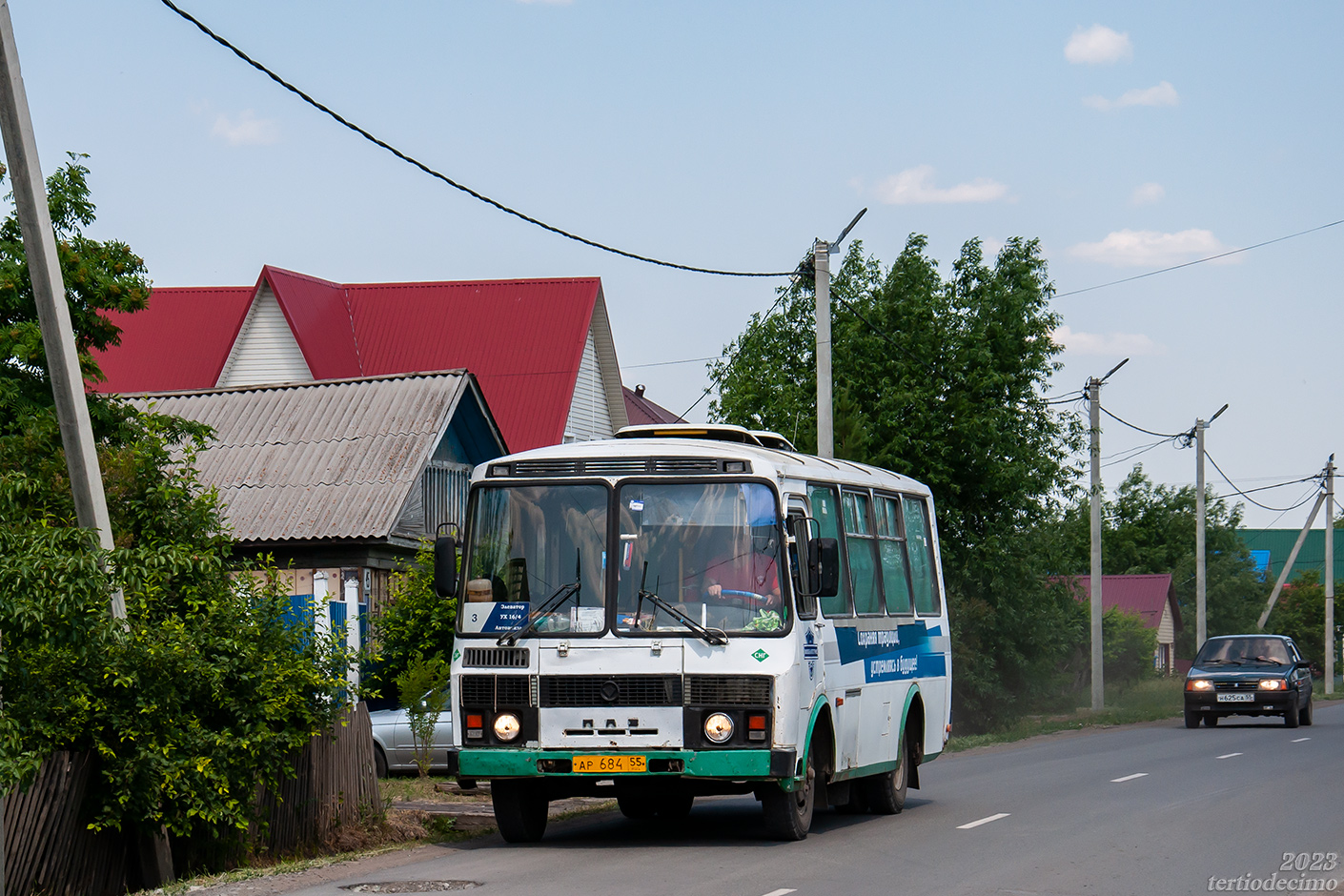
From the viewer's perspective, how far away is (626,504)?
1222 centimetres

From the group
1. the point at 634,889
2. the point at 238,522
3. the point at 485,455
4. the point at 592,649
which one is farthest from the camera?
the point at 485,455

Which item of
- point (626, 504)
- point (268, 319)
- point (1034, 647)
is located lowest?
point (1034, 647)

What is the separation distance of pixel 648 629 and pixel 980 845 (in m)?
2.92

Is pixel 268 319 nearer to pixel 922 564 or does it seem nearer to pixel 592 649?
pixel 922 564

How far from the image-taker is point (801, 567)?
39.8 ft

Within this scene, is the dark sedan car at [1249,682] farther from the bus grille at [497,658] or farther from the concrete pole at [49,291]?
the concrete pole at [49,291]

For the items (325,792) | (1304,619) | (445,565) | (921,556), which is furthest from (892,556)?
(1304,619)

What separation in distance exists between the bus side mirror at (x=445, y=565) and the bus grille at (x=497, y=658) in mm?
473

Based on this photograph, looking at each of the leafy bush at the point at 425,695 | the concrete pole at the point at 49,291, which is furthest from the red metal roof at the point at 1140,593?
the concrete pole at the point at 49,291

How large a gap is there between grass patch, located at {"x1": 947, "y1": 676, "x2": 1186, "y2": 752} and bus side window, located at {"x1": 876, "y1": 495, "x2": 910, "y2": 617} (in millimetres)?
11834

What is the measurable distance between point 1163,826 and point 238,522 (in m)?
15.1

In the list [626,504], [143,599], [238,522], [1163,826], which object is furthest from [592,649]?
[238,522]

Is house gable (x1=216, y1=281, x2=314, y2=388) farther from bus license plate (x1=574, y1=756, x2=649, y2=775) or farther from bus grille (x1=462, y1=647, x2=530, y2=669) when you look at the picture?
bus license plate (x1=574, y1=756, x2=649, y2=775)

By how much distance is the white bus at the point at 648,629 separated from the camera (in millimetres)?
11617
